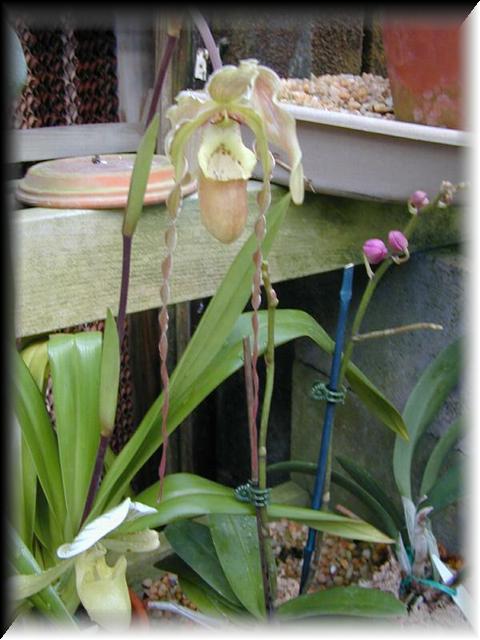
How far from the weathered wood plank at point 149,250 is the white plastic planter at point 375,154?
9 cm

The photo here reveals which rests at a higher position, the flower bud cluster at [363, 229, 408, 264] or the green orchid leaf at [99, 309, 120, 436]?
the flower bud cluster at [363, 229, 408, 264]

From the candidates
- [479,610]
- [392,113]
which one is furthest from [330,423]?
[392,113]

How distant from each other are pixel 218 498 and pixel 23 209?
412 millimetres

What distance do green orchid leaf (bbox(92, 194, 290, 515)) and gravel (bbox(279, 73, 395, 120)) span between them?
291mm

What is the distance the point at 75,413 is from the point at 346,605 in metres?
0.35

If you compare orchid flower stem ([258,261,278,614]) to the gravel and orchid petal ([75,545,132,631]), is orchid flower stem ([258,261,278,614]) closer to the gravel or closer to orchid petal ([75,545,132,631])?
orchid petal ([75,545,132,631])

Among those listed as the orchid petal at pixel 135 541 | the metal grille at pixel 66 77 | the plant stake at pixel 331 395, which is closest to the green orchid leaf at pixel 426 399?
the plant stake at pixel 331 395

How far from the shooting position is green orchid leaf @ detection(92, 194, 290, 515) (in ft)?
2.11

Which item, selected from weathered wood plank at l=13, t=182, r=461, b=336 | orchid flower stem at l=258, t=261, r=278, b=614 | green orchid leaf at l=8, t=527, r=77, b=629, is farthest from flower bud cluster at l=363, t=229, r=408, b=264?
green orchid leaf at l=8, t=527, r=77, b=629

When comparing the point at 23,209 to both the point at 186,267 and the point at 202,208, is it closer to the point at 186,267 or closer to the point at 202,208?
the point at 186,267

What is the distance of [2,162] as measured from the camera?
0.57 metres

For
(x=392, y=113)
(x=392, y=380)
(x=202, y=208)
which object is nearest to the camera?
(x=202, y=208)

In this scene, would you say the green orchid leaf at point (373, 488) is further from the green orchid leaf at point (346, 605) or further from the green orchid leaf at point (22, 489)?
the green orchid leaf at point (22, 489)

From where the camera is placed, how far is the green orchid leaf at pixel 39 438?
64cm
